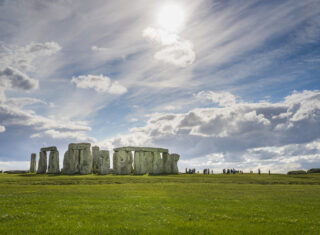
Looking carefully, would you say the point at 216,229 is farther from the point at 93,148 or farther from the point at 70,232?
the point at 93,148

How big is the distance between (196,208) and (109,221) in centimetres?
608

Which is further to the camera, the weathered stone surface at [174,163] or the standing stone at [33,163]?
the standing stone at [33,163]

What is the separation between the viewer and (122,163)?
2264 inches

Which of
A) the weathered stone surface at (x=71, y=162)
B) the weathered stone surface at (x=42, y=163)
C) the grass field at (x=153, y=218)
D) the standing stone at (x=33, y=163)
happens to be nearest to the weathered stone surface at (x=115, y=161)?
the weathered stone surface at (x=71, y=162)

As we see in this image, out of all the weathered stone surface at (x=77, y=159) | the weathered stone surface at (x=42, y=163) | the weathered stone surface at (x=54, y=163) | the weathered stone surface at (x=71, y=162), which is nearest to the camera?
the weathered stone surface at (x=77, y=159)

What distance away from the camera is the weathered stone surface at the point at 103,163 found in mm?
55875

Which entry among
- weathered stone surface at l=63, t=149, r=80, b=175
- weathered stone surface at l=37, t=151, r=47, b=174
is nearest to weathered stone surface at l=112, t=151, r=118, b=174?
weathered stone surface at l=63, t=149, r=80, b=175

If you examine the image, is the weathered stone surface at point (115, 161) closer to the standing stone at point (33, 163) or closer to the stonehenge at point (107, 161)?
the stonehenge at point (107, 161)

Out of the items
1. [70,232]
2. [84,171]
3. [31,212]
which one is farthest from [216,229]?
[84,171]

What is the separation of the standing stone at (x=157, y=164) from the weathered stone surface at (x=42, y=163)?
2213 centimetres

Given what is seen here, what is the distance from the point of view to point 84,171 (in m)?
54.9

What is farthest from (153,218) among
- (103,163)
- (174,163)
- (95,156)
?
(174,163)

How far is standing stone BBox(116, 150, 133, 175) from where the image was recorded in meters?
57.3

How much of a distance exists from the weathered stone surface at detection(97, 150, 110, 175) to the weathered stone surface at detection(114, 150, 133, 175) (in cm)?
197
